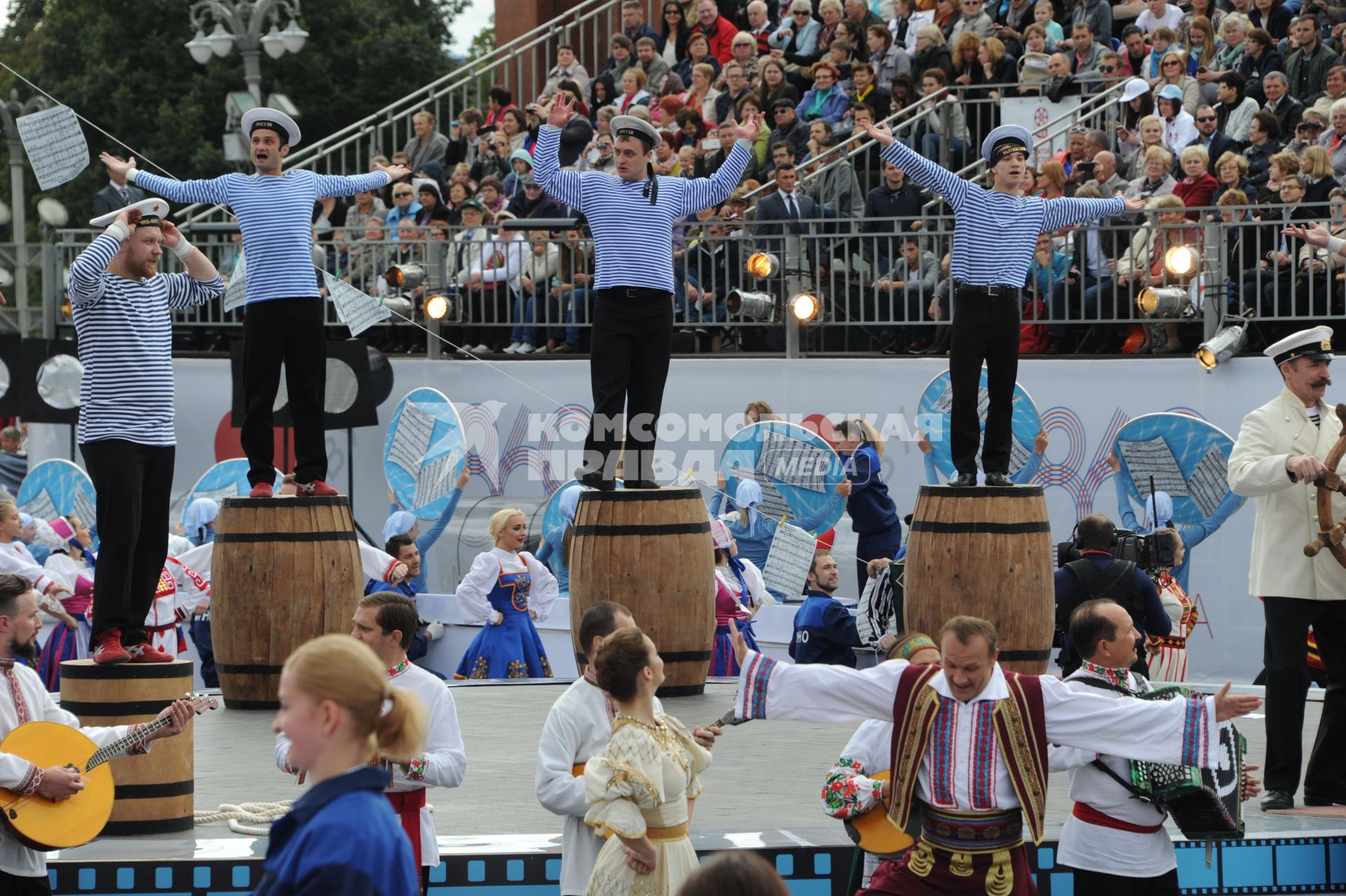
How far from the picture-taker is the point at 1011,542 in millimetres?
8344

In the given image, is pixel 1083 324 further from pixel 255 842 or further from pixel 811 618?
pixel 255 842

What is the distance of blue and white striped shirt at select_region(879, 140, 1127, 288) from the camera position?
28.2 ft

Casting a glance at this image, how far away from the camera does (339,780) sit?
3197 millimetres

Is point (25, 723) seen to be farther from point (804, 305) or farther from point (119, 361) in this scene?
point (804, 305)

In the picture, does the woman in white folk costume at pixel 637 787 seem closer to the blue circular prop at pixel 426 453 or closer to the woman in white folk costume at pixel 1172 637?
the woman in white folk costume at pixel 1172 637

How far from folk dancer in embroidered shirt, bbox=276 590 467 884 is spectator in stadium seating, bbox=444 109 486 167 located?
12.0 meters

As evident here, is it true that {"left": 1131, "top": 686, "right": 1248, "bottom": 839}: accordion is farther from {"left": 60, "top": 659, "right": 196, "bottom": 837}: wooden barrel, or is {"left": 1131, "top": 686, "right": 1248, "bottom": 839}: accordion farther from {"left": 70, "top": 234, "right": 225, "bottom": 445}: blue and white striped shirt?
{"left": 70, "top": 234, "right": 225, "bottom": 445}: blue and white striped shirt

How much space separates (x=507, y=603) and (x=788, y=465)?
112 inches

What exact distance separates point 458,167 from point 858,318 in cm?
422

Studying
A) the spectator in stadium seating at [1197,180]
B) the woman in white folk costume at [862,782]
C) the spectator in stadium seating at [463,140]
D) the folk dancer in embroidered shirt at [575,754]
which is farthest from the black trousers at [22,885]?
the spectator in stadium seating at [463,140]

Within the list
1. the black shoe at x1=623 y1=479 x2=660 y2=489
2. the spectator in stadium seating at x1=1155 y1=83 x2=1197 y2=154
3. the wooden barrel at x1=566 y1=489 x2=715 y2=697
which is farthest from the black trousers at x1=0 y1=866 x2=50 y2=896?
the spectator in stadium seating at x1=1155 y1=83 x2=1197 y2=154

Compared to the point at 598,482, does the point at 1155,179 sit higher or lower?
higher

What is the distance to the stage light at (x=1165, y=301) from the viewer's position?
12469mm

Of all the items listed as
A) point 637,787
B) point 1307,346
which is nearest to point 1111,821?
point 637,787
